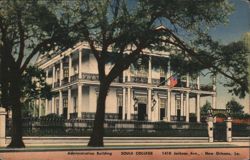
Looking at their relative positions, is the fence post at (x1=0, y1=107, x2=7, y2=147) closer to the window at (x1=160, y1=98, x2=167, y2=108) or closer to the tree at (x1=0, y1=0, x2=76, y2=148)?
the tree at (x1=0, y1=0, x2=76, y2=148)

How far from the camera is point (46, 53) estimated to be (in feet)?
30.2

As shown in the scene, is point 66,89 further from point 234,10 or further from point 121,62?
point 234,10

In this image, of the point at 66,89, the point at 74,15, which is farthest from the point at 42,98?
the point at 74,15

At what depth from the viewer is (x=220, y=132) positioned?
11.5 metres

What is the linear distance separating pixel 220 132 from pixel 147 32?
9.58 feet

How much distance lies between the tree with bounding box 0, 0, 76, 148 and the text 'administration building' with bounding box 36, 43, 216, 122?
11.7 inches

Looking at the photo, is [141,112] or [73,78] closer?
[73,78]

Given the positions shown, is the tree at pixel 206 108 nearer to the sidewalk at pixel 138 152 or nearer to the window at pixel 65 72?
the sidewalk at pixel 138 152

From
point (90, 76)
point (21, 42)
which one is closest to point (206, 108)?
point (90, 76)

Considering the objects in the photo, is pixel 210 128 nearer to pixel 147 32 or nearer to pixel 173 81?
pixel 173 81

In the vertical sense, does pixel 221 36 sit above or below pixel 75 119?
above

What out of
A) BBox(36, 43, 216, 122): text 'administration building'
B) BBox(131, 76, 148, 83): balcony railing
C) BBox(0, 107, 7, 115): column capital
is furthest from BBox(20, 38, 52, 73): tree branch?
BBox(131, 76, 148, 83): balcony railing

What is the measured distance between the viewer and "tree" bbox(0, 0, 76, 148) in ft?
28.2

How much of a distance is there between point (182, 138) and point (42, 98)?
3175 mm
